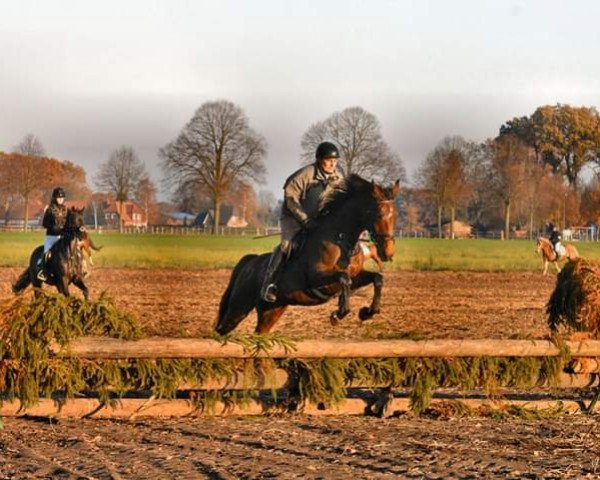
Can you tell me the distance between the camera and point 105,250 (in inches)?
1887

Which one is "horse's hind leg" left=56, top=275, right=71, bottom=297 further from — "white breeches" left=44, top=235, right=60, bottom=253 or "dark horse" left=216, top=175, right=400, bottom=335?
"dark horse" left=216, top=175, right=400, bottom=335

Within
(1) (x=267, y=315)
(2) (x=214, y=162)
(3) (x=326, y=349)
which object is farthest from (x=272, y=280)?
(2) (x=214, y=162)

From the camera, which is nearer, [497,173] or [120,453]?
[120,453]

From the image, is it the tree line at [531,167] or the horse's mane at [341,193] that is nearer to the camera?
the horse's mane at [341,193]

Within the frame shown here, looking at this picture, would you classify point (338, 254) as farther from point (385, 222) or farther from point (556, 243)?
point (556, 243)

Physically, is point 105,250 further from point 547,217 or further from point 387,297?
point 547,217

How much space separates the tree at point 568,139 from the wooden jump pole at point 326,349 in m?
52.6

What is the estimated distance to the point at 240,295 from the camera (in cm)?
1158

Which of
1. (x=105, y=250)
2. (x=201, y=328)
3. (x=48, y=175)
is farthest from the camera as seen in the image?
(x=48, y=175)

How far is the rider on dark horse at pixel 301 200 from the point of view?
36.2 feet

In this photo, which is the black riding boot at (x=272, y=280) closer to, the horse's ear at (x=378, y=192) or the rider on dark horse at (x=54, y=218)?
the horse's ear at (x=378, y=192)

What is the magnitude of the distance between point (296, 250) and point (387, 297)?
1340 centimetres

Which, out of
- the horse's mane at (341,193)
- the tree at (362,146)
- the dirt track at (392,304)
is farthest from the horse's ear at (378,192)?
the tree at (362,146)

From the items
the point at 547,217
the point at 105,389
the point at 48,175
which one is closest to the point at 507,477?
the point at 105,389
